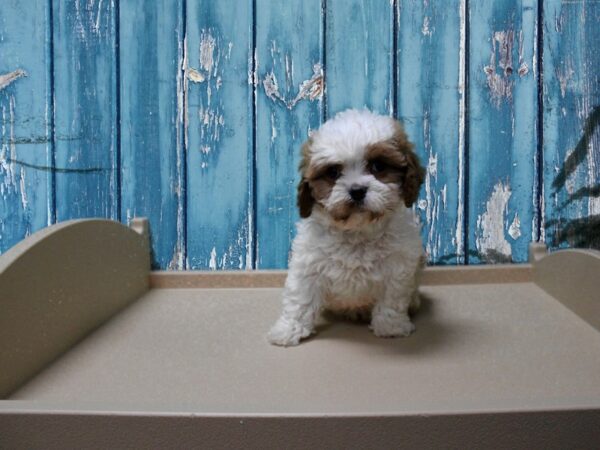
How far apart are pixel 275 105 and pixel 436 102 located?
0.53m

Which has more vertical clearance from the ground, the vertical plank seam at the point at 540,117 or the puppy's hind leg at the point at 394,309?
the vertical plank seam at the point at 540,117

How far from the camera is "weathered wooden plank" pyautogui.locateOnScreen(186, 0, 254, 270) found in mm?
2059

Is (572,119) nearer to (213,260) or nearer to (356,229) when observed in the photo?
(356,229)

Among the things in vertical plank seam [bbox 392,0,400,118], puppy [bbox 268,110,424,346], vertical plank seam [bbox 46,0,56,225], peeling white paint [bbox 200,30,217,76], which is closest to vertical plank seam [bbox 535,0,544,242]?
vertical plank seam [bbox 392,0,400,118]

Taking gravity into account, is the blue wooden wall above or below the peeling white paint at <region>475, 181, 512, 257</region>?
above

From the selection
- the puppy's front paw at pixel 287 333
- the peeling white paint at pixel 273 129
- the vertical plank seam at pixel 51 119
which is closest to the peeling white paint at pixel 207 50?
the peeling white paint at pixel 273 129

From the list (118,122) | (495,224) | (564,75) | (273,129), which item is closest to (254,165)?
(273,129)

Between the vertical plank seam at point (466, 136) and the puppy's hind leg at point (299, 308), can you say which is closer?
the puppy's hind leg at point (299, 308)

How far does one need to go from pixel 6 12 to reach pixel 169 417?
63.4 inches

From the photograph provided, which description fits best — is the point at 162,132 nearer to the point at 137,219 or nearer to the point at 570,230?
the point at 137,219

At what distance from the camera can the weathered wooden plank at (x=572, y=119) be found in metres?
2.05

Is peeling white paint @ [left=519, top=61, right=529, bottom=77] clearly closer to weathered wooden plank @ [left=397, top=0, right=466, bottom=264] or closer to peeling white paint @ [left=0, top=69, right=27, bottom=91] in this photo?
weathered wooden plank @ [left=397, top=0, right=466, bottom=264]

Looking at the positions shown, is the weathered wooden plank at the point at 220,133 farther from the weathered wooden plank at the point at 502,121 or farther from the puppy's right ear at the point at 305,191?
the weathered wooden plank at the point at 502,121

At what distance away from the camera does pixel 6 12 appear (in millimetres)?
2047
